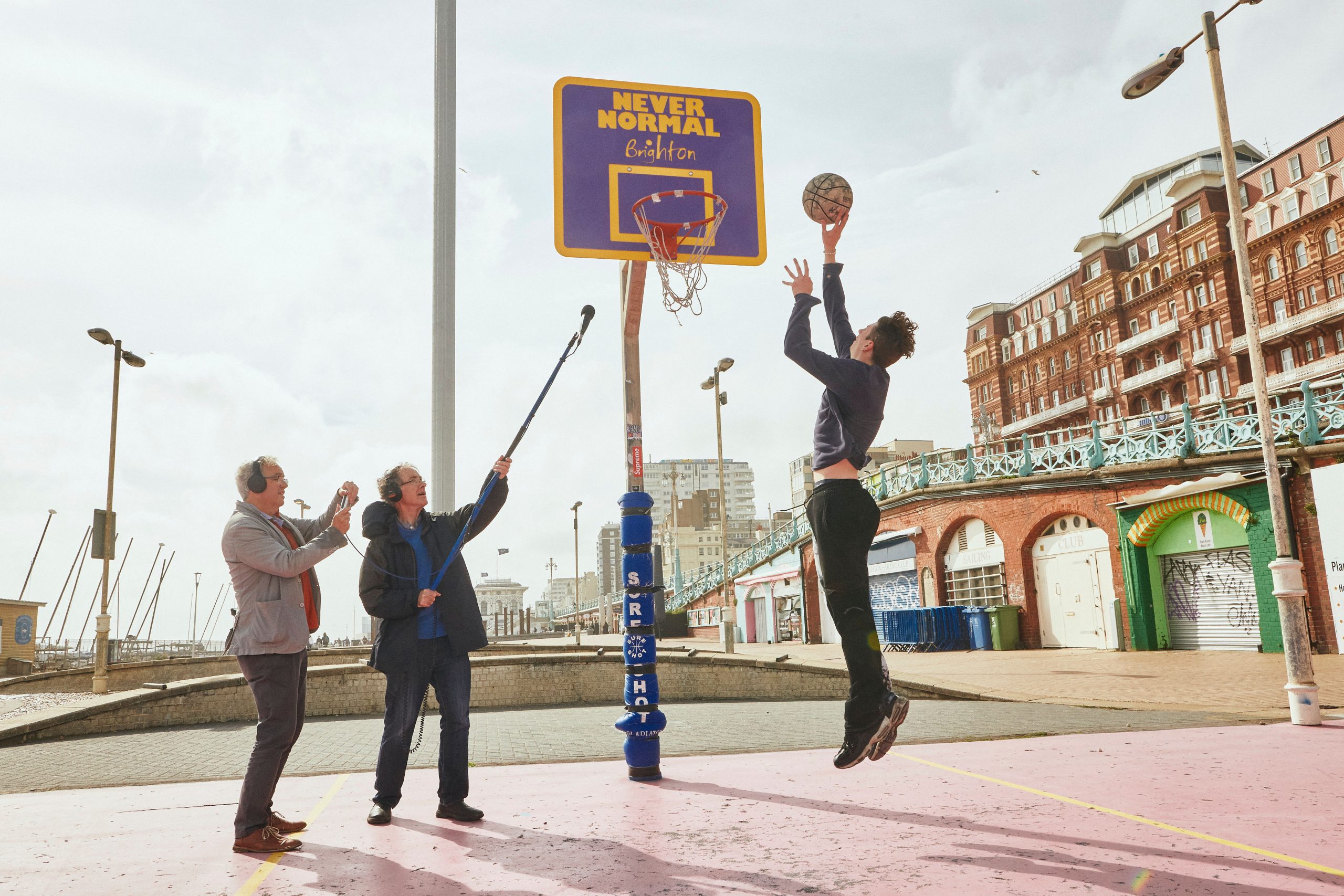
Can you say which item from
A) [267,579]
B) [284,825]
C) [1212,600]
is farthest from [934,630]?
[267,579]

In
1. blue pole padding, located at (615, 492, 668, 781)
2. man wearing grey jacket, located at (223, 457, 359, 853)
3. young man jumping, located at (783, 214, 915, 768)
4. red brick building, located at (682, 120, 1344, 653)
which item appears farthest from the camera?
red brick building, located at (682, 120, 1344, 653)

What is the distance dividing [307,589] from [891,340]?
3.41 m

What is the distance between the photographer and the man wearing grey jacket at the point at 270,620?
4359 millimetres

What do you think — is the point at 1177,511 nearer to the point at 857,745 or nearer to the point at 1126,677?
the point at 1126,677

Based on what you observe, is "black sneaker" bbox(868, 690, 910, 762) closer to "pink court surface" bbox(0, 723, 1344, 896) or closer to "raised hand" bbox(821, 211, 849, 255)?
"pink court surface" bbox(0, 723, 1344, 896)

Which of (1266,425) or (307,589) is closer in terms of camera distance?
(307,589)

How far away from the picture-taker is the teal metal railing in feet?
61.8

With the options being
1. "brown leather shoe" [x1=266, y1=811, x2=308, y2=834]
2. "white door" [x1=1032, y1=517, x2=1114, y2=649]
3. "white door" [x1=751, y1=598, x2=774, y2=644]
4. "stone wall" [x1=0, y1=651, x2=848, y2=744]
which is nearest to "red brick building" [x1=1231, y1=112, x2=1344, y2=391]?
"white door" [x1=1032, y1=517, x2=1114, y2=649]

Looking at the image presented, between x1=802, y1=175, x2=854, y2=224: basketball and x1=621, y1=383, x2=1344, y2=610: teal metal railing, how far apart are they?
977 centimetres

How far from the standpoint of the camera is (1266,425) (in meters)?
8.95

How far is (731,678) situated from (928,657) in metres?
9.90

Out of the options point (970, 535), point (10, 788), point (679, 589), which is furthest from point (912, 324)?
point (679, 589)

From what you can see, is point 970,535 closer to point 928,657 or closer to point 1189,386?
point 928,657

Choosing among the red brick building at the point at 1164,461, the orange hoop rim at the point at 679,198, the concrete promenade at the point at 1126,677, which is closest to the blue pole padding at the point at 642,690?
the orange hoop rim at the point at 679,198
